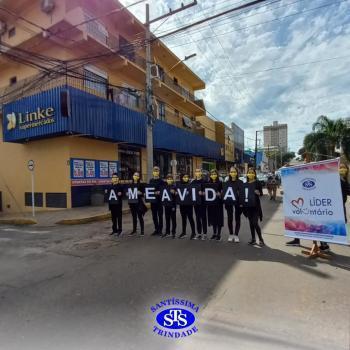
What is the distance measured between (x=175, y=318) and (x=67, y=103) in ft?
38.9

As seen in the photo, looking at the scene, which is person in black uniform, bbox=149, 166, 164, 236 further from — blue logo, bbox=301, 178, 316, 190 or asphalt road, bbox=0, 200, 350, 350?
blue logo, bbox=301, 178, 316, 190

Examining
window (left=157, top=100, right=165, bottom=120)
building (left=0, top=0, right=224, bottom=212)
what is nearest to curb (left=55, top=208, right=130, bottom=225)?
building (left=0, top=0, right=224, bottom=212)

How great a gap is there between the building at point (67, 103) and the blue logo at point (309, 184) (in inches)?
422

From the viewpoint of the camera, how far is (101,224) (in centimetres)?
1153

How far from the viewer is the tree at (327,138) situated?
3556cm

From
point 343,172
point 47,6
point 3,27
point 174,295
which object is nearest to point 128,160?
point 47,6

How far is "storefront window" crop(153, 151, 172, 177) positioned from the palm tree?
1978 centimetres

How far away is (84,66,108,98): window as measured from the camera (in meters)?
16.8

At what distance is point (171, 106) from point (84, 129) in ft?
→ 49.3

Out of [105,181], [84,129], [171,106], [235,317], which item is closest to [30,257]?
[235,317]

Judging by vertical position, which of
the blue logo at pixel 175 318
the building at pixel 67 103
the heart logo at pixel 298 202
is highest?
the building at pixel 67 103

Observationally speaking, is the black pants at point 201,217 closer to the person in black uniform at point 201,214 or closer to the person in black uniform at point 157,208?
the person in black uniform at point 201,214

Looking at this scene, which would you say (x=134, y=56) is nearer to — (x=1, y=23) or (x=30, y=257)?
(x=1, y=23)

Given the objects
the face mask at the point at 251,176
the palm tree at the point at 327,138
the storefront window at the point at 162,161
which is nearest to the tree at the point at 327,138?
the palm tree at the point at 327,138
